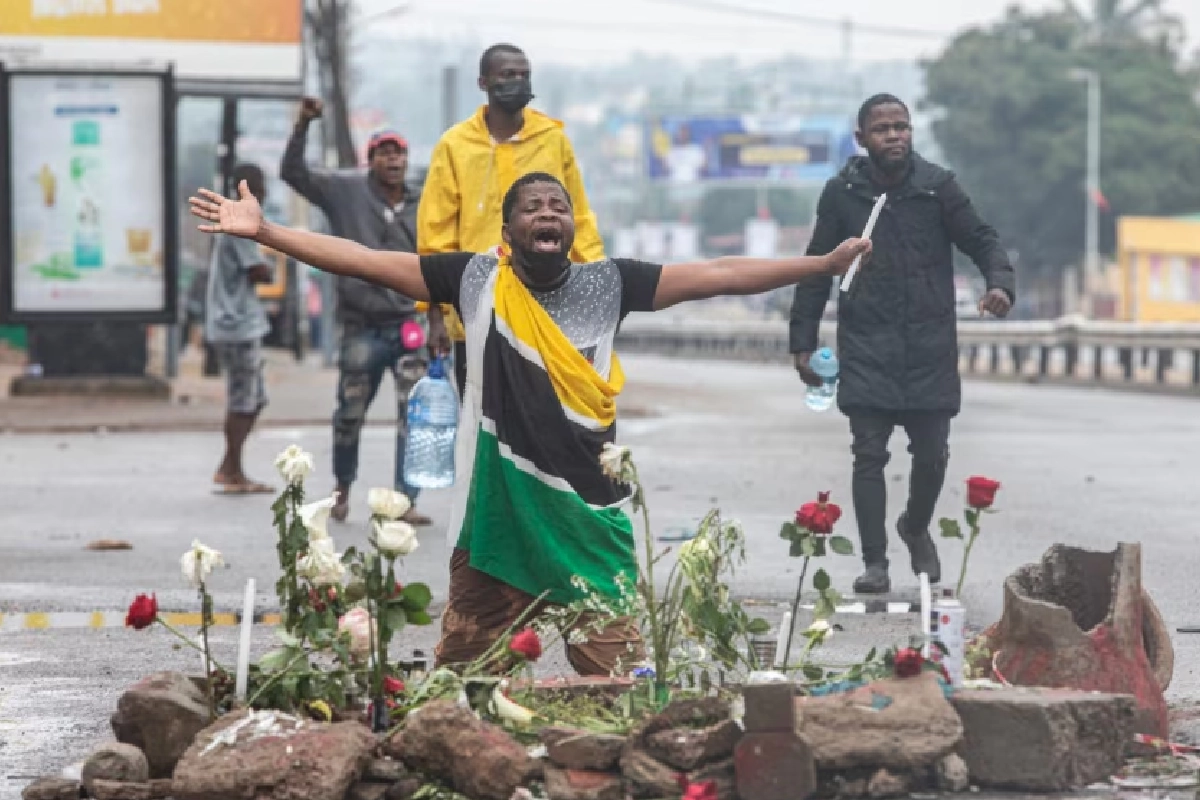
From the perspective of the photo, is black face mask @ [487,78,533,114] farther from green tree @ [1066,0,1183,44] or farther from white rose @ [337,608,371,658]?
green tree @ [1066,0,1183,44]

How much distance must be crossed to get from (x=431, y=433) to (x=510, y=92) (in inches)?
74.4

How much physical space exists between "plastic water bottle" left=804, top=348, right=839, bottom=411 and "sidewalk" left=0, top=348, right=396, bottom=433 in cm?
1070

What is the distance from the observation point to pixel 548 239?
274 inches

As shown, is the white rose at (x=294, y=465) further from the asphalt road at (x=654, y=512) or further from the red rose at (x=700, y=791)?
the red rose at (x=700, y=791)

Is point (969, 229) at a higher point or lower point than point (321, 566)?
higher

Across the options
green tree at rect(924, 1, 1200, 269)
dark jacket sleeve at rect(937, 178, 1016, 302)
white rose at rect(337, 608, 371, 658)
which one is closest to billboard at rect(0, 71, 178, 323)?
dark jacket sleeve at rect(937, 178, 1016, 302)

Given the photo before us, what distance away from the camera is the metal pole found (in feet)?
294

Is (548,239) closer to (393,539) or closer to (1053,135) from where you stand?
(393,539)

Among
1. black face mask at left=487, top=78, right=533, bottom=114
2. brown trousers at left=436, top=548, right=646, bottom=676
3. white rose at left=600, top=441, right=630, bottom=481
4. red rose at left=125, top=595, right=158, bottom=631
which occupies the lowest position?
brown trousers at left=436, top=548, right=646, bottom=676

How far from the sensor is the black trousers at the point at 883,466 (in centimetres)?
1038

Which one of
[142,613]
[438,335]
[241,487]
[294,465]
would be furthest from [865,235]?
[241,487]

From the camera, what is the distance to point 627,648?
691 cm

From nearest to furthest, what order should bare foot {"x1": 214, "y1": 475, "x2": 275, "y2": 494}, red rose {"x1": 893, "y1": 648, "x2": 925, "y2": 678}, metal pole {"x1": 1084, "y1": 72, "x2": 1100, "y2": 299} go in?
1. red rose {"x1": 893, "y1": 648, "x2": 925, "y2": 678}
2. bare foot {"x1": 214, "y1": 475, "x2": 275, "y2": 494}
3. metal pole {"x1": 1084, "y1": 72, "x2": 1100, "y2": 299}

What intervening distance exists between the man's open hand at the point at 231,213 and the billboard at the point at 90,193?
1707cm
